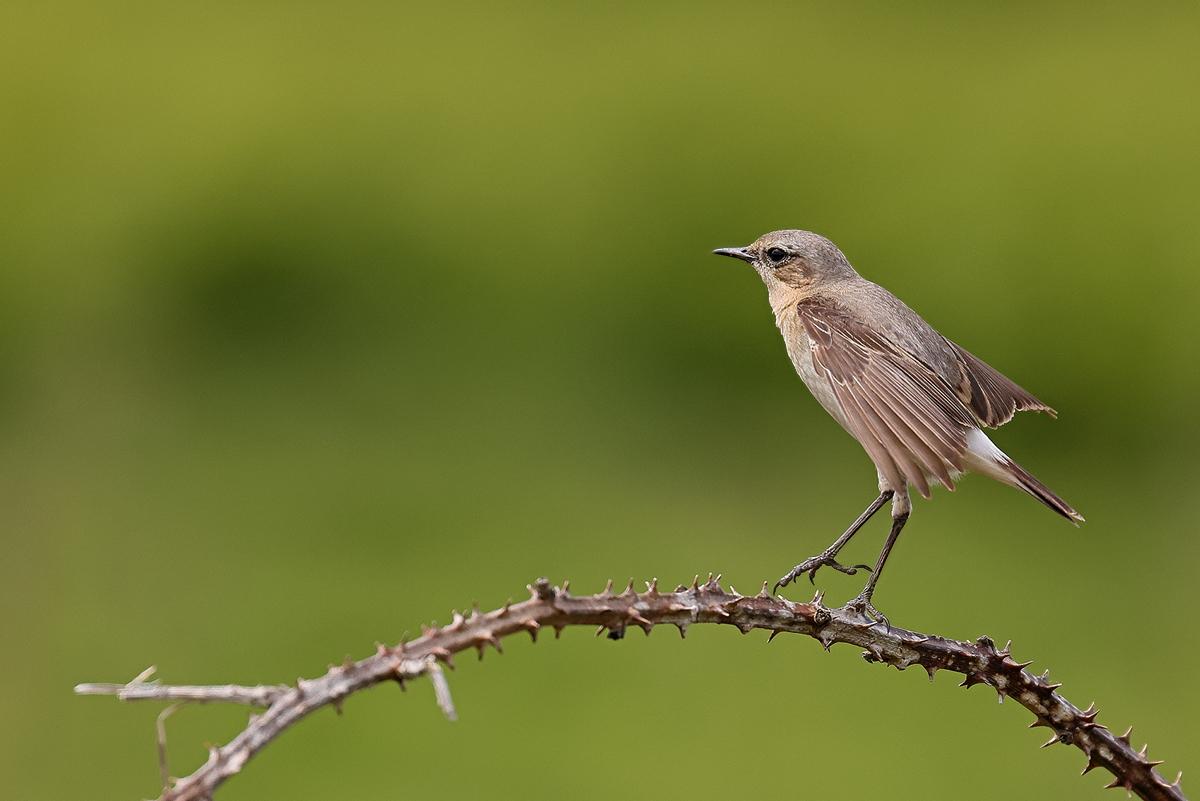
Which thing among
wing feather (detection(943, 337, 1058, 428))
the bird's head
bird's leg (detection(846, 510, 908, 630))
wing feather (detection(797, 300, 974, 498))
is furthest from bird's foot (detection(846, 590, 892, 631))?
the bird's head

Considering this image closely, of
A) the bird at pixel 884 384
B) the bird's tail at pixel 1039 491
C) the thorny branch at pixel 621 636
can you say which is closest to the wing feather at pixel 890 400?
the bird at pixel 884 384

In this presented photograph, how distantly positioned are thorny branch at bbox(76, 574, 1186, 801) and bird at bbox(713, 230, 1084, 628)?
0.27 meters

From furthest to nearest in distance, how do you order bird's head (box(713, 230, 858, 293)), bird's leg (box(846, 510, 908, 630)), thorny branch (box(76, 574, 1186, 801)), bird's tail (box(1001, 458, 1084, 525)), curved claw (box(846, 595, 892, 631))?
bird's head (box(713, 230, 858, 293))
bird's tail (box(1001, 458, 1084, 525))
bird's leg (box(846, 510, 908, 630))
curved claw (box(846, 595, 892, 631))
thorny branch (box(76, 574, 1186, 801))

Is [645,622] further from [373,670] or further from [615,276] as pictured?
[615,276]

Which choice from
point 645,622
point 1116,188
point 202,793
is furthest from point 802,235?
point 1116,188

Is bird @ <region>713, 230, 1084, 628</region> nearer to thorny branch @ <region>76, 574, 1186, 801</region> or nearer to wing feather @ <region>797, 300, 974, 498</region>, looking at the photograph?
wing feather @ <region>797, 300, 974, 498</region>

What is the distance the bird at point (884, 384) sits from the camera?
311 cm

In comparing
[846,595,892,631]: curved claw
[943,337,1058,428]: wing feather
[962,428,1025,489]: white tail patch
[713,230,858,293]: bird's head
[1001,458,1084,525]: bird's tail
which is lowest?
[846,595,892,631]: curved claw

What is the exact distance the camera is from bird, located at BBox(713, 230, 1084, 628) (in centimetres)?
311

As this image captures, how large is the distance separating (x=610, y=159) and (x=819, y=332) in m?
4.34

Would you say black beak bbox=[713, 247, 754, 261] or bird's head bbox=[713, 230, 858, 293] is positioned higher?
black beak bbox=[713, 247, 754, 261]

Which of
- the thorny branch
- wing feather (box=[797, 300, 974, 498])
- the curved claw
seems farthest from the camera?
wing feather (box=[797, 300, 974, 498])

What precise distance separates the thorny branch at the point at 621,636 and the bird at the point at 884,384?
0.27 metres

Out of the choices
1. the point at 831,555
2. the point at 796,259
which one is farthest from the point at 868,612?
the point at 796,259
